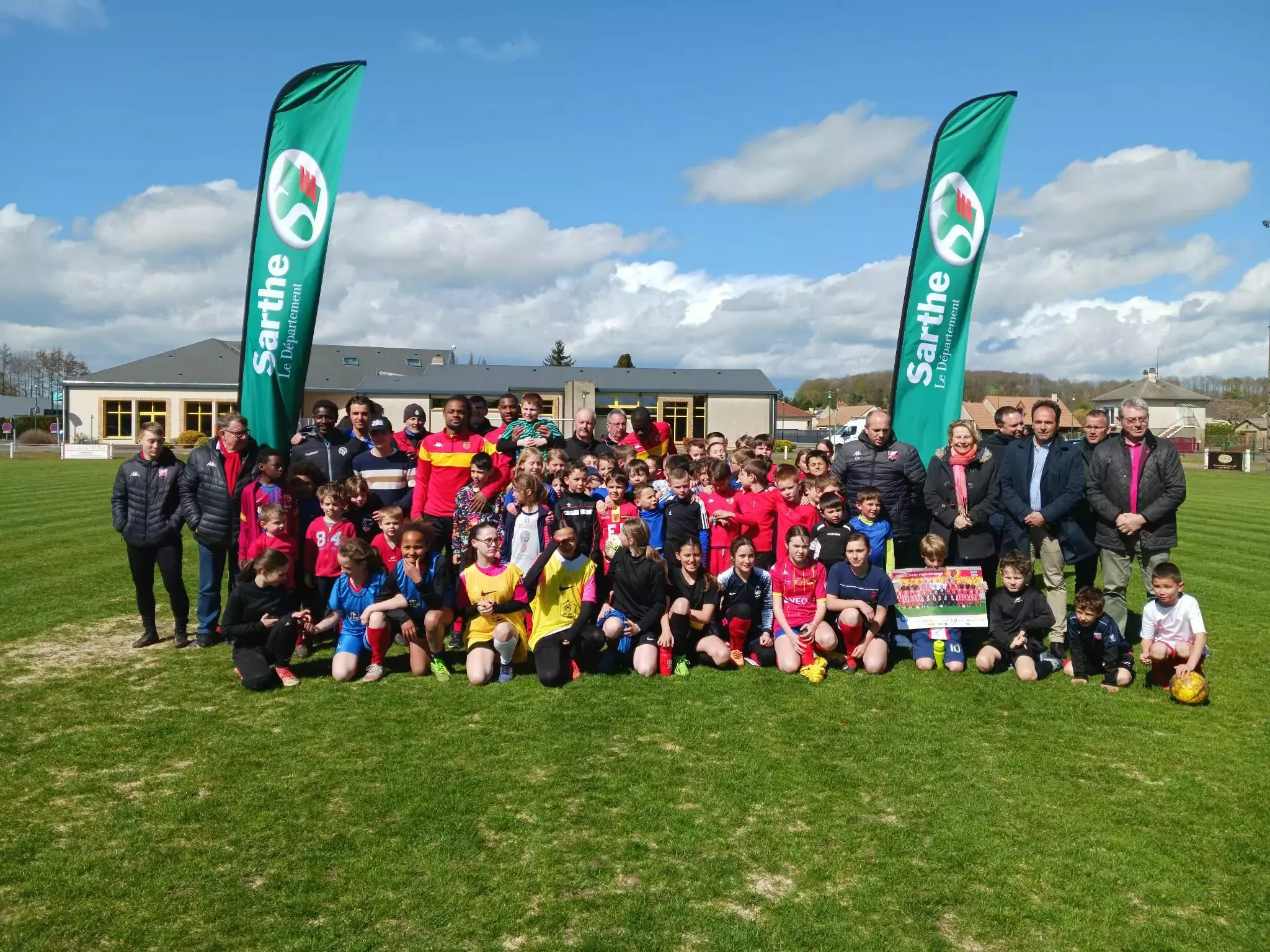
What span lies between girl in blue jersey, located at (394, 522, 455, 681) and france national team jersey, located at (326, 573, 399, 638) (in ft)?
0.31

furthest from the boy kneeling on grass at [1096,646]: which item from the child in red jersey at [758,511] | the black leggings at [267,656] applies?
the black leggings at [267,656]

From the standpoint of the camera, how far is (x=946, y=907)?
3244 mm

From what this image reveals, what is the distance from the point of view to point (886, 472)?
23.7ft

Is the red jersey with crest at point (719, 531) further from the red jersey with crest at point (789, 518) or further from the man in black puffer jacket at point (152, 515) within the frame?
the man in black puffer jacket at point (152, 515)

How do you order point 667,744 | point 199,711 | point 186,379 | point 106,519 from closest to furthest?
point 667,744, point 199,711, point 106,519, point 186,379

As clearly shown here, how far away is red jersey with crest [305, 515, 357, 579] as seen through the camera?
22.0 feet

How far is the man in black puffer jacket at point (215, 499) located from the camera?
22.5ft

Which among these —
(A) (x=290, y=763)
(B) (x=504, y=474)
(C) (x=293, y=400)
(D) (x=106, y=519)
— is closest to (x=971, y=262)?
(B) (x=504, y=474)

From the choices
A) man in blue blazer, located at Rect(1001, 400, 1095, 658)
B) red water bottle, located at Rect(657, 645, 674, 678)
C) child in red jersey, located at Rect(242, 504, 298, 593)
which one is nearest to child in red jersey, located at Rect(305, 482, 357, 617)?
child in red jersey, located at Rect(242, 504, 298, 593)

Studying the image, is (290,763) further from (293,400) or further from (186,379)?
(186,379)

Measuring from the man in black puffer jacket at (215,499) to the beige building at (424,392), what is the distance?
3570 cm

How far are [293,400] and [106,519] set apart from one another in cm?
955

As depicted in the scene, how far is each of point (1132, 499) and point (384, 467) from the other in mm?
5834

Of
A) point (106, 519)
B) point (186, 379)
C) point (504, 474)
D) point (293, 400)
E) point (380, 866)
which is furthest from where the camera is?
point (186, 379)
